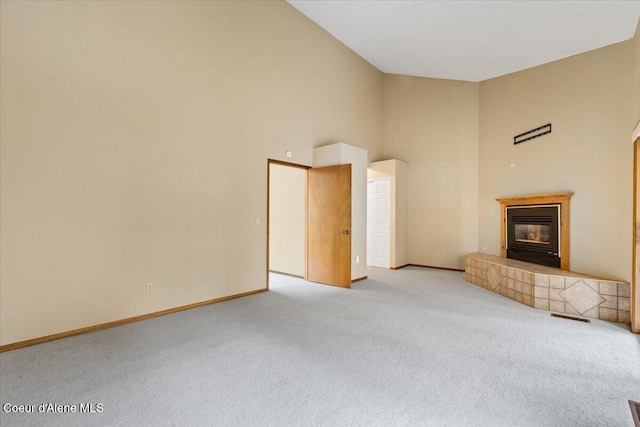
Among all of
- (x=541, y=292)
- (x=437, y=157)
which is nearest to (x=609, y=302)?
(x=541, y=292)

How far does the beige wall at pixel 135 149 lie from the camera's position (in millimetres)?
2746

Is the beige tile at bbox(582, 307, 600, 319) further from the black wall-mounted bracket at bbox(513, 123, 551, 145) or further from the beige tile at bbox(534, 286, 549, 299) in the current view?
the black wall-mounted bracket at bbox(513, 123, 551, 145)

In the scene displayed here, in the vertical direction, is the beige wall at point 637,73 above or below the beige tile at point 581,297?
above

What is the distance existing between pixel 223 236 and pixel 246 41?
2.90 metres

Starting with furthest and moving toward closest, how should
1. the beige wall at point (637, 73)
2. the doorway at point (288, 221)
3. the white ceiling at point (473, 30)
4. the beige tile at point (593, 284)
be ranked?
1. the doorway at point (288, 221)
2. the white ceiling at point (473, 30)
3. the beige tile at point (593, 284)
4. the beige wall at point (637, 73)

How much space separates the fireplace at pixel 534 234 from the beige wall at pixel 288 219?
3803 mm

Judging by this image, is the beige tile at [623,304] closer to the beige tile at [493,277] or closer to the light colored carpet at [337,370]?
the light colored carpet at [337,370]

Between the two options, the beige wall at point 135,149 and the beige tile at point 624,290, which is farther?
the beige tile at point 624,290

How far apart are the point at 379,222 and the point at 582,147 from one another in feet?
12.3

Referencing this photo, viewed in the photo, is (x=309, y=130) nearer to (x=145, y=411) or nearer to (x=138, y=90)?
(x=138, y=90)

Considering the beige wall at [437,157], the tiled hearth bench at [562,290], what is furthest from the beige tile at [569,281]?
the beige wall at [437,157]

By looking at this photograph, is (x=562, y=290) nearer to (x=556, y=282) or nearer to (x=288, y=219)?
(x=556, y=282)

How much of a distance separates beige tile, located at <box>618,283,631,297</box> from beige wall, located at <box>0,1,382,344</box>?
453 cm

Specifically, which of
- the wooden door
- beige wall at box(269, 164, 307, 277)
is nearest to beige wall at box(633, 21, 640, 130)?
the wooden door
